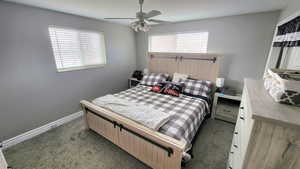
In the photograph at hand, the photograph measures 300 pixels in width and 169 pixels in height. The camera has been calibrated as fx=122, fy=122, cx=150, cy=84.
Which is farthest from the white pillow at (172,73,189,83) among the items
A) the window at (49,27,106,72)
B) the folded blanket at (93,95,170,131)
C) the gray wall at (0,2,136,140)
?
the gray wall at (0,2,136,140)

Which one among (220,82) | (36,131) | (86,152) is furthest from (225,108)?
(36,131)

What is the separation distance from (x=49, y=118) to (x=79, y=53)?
1550 mm

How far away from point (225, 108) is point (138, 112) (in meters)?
2.04

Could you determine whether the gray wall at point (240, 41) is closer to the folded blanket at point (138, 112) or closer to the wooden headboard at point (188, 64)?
the wooden headboard at point (188, 64)

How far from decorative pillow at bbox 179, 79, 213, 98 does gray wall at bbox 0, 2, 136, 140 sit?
8.02 feet

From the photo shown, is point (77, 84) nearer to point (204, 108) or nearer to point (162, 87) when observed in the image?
point (162, 87)

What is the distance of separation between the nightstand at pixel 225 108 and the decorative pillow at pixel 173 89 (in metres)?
0.82

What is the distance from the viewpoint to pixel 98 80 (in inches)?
134

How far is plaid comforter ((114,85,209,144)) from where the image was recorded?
165cm

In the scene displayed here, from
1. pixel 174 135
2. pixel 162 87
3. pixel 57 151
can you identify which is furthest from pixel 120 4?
pixel 57 151

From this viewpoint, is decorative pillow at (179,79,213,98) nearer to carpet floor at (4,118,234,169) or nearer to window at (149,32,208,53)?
carpet floor at (4,118,234,169)

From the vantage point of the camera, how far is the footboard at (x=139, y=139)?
4.54 ft

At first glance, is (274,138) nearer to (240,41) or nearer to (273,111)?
(273,111)

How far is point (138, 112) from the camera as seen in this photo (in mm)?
1902
